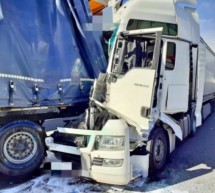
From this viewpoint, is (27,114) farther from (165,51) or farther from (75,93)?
(165,51)

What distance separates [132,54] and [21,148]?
2280 millimetres

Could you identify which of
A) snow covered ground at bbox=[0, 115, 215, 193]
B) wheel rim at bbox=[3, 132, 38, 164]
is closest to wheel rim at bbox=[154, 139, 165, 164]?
snow covered ground at bbox=[0, 115, 215, 193]

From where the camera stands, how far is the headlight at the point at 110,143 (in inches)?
159

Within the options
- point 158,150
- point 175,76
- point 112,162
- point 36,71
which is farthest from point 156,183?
point 36,71

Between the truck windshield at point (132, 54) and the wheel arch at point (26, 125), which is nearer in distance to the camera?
the wheel arch at point (26, 125)

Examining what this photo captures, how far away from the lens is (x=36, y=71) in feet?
14.7

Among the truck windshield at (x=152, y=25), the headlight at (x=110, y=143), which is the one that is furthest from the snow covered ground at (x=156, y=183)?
the truck windshield at (x=152, y=25)

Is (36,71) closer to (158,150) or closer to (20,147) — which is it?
(20,147)

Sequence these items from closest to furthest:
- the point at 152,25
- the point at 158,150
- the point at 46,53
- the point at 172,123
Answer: the point at 46,53 → the point at 158,150 → the point at 172,123 → the point at 152,25

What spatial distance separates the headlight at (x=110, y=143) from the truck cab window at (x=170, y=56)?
161cm

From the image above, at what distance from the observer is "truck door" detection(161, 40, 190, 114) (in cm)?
489

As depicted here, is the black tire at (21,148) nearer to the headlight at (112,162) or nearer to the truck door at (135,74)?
the headlight at (112,162)

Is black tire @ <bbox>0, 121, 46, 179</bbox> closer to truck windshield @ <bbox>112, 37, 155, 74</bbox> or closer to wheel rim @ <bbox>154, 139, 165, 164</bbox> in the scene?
truck windshield @ <bbox>112, 37, 155, 74</bbox>

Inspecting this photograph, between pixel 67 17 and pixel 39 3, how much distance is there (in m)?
0.52
